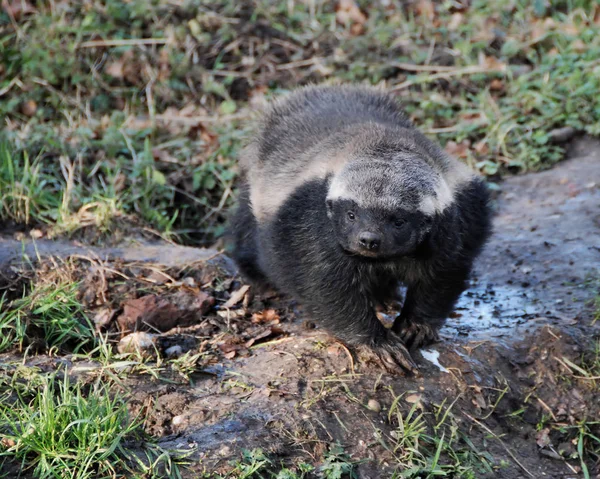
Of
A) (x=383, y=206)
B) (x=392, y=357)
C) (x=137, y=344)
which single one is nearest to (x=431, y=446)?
(x=392, y=357)

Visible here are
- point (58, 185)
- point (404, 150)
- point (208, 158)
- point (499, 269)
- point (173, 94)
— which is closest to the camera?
point (404, 150)

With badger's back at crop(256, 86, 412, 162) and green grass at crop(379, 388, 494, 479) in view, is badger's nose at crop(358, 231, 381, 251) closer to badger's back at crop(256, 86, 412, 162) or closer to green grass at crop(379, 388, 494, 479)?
green grass at crop(379, 388, 494, 479)

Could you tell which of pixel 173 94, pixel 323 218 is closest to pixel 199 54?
pixel 173 94

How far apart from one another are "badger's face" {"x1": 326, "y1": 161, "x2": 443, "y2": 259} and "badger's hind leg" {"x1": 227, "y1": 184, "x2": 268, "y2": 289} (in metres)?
1.34

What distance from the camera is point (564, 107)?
7.72m

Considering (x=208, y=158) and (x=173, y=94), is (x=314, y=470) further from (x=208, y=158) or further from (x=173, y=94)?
(x=173, y=94)

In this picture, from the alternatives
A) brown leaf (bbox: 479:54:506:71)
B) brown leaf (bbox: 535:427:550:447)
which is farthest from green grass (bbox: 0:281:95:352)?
brown leaf (bbox: 479:54:506:71)

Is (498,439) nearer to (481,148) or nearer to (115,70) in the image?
(481,148)

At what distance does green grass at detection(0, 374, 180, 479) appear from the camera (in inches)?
129

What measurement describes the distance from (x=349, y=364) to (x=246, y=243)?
1.52 metres

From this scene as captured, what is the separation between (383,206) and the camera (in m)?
3.99

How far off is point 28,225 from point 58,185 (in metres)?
0.66

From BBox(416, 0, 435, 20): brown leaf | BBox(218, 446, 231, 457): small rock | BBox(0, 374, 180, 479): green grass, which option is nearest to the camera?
BBox(0, 374, 180, 479): green grass

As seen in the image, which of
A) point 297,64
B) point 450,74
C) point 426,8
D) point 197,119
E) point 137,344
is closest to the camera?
point 137,344
